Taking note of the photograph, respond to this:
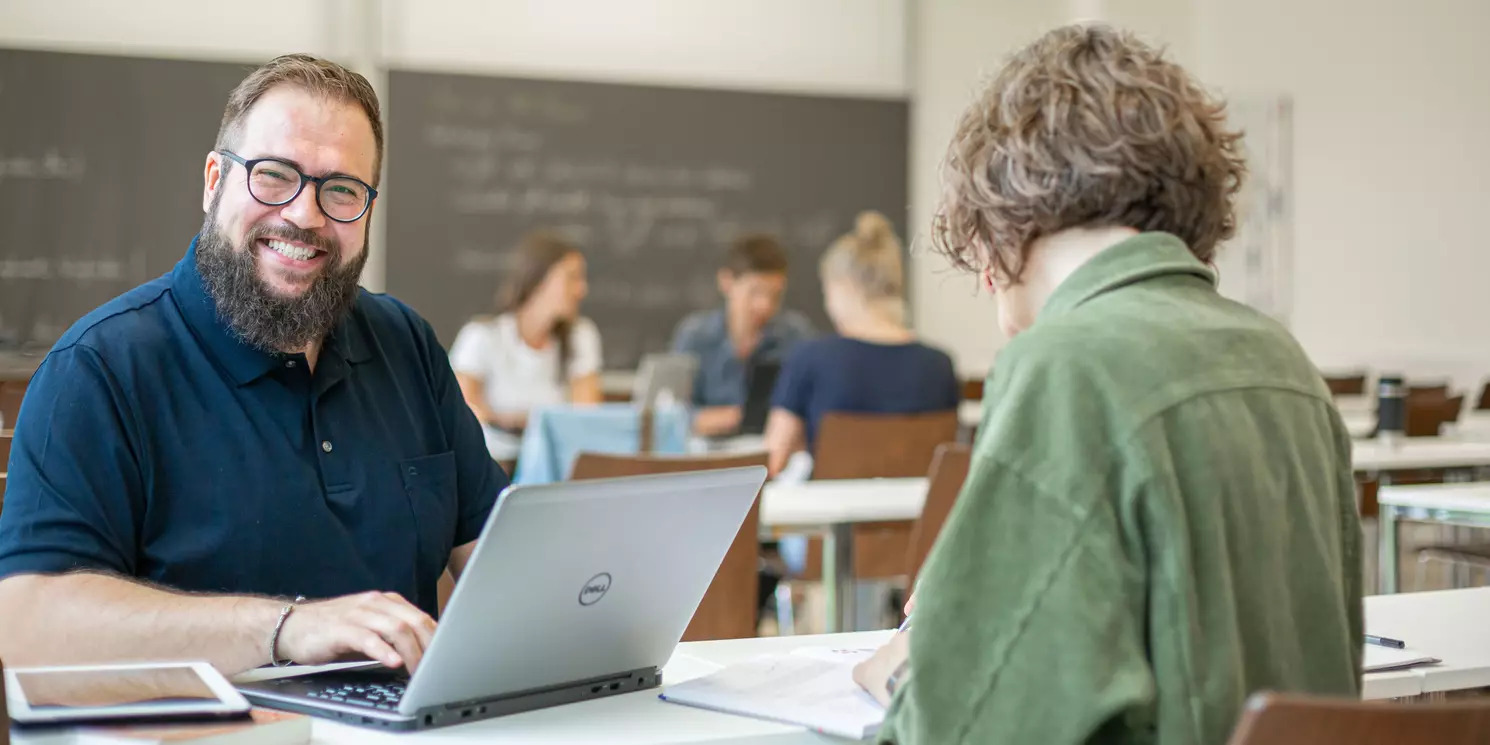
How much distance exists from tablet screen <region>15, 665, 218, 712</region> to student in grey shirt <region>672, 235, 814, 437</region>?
3947mm

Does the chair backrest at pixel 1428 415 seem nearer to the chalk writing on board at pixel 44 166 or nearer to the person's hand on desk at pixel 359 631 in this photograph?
the person's hand on desk at pixel 359 631

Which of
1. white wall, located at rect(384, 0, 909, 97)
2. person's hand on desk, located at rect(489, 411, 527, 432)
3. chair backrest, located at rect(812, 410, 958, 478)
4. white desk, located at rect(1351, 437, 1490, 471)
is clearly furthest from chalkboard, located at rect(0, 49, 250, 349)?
white desk, located at rect(1351, 437, 1490, 471)

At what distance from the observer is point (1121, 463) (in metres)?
1.02

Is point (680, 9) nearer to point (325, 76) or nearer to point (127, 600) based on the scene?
point (325, 76)

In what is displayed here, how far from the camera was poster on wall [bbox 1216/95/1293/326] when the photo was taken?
786 cm

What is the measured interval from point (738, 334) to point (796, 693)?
4137 mm

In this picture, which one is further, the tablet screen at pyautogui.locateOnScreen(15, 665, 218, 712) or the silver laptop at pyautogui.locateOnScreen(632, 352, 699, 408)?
the silver laptop at pyautogui.locateOnScreen(632, 352, 699, 408)

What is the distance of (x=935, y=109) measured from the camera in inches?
311

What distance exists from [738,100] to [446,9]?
5.01 feet

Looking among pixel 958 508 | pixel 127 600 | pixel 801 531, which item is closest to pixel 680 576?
pixel 958 508

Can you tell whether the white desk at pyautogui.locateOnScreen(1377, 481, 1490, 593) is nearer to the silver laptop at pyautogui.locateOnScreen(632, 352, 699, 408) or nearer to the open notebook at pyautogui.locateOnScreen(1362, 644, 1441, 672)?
the open notebook at pyautogui.locateOnScreen(1362, 644, 1441, 672)

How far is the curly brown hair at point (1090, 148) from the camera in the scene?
3.79 feet

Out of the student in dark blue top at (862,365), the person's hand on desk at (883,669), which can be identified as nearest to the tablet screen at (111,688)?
the person's hand on desk at (883,669)

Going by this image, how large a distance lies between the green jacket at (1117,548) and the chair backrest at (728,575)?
175 cm
